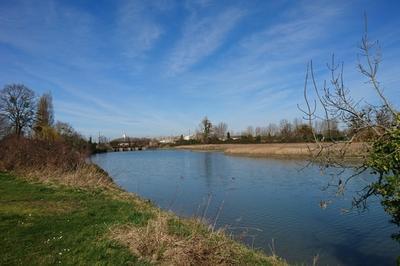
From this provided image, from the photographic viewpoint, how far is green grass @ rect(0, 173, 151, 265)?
579 cm

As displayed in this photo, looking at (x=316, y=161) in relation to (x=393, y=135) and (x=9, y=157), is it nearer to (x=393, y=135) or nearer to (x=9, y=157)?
(x=393, y=135)

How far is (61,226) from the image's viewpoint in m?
7.74

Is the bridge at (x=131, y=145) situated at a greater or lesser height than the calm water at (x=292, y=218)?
greater

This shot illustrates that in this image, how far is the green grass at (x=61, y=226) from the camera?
5785mm

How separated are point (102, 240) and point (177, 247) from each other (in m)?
1.46

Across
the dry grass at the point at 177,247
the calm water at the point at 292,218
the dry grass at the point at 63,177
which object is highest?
the dry grass at the point at 63,177

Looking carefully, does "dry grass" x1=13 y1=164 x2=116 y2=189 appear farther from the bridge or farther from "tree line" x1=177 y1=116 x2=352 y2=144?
the bridge

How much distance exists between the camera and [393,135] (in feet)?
15.0

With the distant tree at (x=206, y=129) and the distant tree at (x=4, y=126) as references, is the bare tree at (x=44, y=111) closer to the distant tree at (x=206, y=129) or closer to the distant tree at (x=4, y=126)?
the distant tree at (x=4, y=126)

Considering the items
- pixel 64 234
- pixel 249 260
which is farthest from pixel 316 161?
pixel 64 234

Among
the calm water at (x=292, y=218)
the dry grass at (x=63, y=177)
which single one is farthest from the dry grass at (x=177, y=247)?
the dry grass at (x=63, y=177)

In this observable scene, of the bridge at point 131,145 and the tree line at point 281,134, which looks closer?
the tree line at point 281,134

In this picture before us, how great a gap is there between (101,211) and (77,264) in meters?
4.27

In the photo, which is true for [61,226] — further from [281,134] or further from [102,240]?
[281,134]
